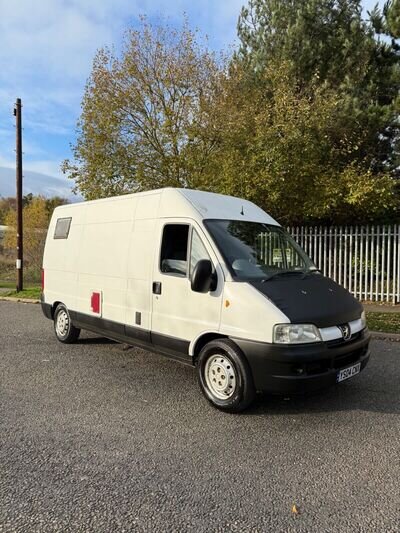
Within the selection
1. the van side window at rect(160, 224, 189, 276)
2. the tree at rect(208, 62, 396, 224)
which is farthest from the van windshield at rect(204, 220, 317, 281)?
the tree at rect(208, 62, 396, 224)

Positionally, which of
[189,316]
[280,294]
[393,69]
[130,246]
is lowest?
[189,316]

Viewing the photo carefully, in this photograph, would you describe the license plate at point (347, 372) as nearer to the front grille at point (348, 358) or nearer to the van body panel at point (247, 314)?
the front grille at point (348, 358)

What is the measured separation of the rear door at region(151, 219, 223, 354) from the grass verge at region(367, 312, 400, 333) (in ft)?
16.3

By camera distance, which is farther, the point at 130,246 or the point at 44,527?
the point at 130,246

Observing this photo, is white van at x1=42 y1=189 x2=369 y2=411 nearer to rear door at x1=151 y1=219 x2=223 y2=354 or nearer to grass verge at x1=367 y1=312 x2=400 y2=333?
rear door at x1=151 y1=219 x2=223 y2=354

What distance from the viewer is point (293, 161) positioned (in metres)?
11.4

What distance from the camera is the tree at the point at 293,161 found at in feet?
37.0

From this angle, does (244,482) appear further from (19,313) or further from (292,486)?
(19,313)

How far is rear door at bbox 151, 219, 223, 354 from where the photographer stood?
4664 millimetres

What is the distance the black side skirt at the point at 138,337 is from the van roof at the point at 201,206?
58.8 inches

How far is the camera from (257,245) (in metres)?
5.15

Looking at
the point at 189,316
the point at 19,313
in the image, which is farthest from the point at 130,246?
the point at 19,313

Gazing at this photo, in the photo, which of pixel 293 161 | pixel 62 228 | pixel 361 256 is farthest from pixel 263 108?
pixel 62 228

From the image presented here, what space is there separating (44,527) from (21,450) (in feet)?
3.73
